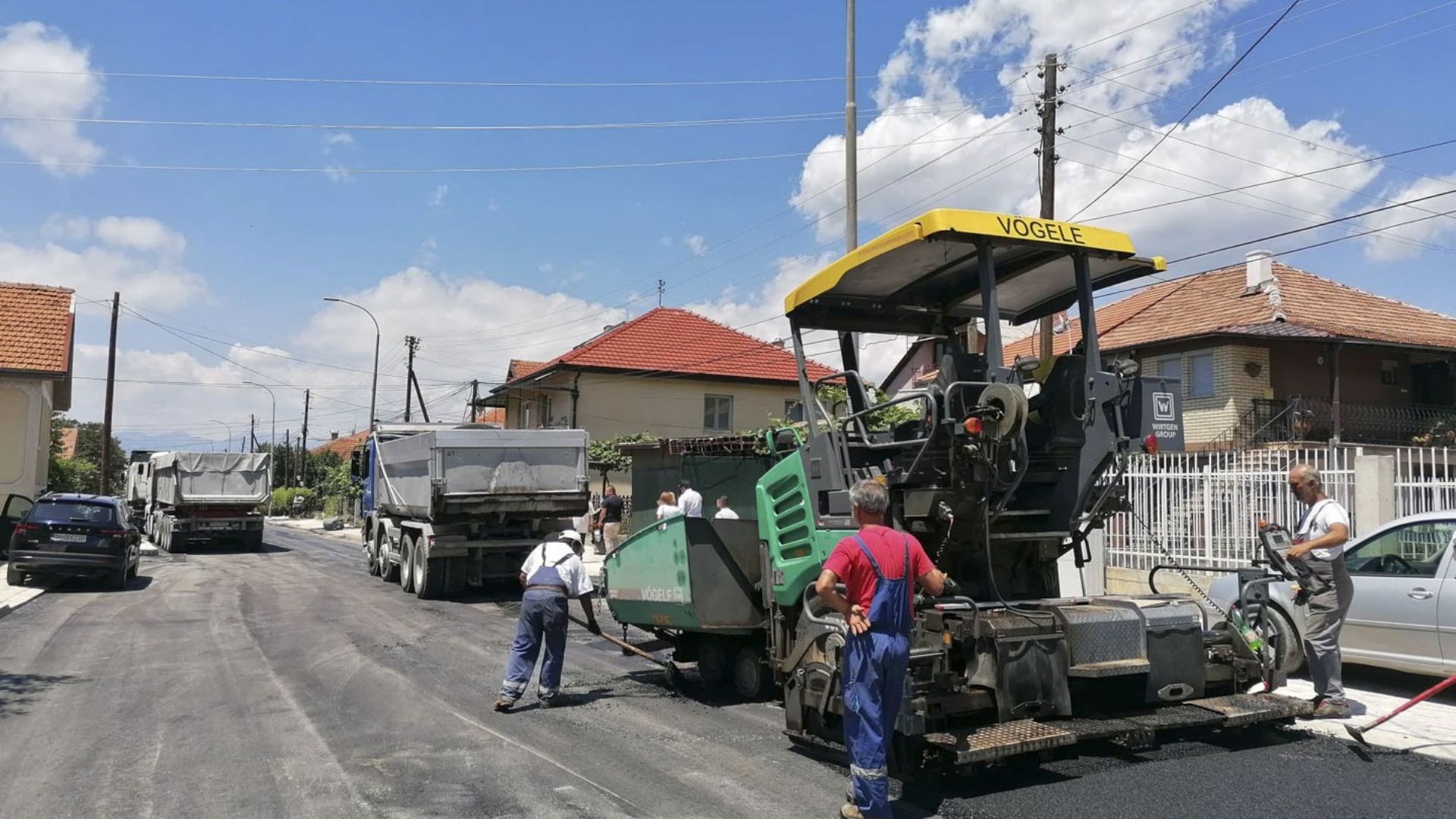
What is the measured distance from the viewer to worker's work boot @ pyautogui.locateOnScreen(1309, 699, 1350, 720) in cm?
676

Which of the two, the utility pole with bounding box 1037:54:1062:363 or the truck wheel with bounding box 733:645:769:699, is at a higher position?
the utility pole with bounding box 1037:54:1062:363

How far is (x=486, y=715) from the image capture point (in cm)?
734

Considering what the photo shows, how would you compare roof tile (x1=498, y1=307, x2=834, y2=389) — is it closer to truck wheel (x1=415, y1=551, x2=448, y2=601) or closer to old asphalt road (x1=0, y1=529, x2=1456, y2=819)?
truck wheel (x1=415, y1=551, x2=448, y2=601)

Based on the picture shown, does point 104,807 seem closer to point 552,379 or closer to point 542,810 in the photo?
point 542,810

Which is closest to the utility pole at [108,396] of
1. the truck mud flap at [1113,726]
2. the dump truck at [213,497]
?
the dump truck at [213,497]

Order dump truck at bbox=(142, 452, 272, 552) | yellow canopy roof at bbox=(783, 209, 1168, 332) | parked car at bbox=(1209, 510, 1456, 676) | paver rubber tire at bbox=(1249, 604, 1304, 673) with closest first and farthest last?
1. yellow canopy roof at bbox=(783, 209, 1168, 332)
2. paver rubber tire at bbox=(1249, 604, 1304, 673)
3. parked car at bbox=(1209, 510, 1456, 676)
4. dump truck at bbox=(142, 452, 272, 552)

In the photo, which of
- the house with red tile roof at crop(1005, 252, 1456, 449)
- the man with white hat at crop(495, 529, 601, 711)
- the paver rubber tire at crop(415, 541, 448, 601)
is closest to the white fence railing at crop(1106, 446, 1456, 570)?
the man with white hat at crop(495, 529, 601, 711)

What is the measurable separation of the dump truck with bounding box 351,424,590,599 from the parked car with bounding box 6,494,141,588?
4.59 metres

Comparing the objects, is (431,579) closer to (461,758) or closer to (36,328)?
(461,758)

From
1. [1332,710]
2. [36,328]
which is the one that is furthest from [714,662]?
[36,328]

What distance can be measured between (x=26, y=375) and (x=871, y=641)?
919 inches

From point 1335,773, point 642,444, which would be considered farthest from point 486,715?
point 642,444

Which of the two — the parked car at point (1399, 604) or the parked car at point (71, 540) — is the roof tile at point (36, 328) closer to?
the parked car at point (71, 540)

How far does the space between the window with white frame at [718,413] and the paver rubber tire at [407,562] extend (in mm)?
17523
